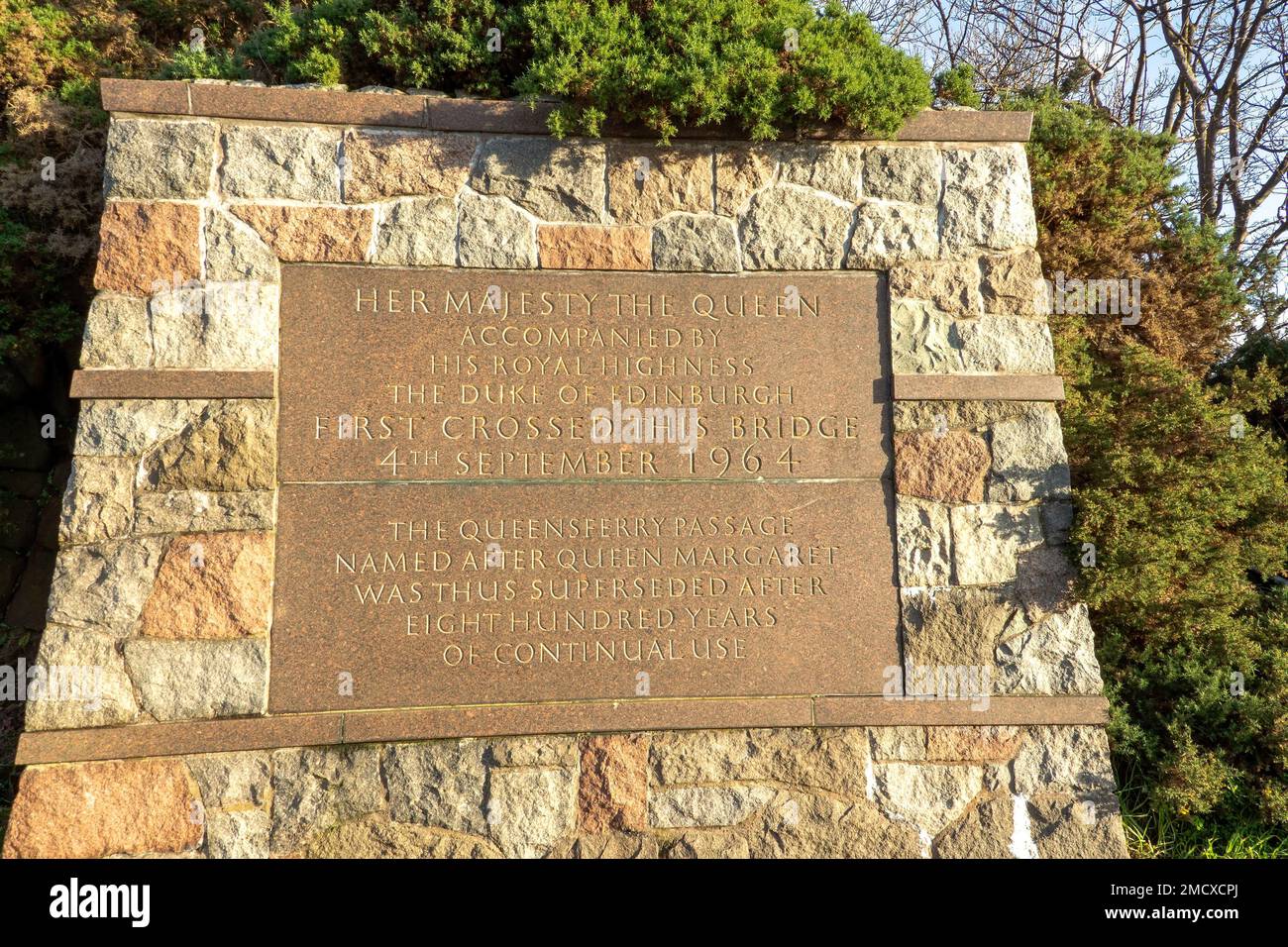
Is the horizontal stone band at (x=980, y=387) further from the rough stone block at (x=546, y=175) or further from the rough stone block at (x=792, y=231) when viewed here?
the rough stone block at (x=546, y=175)

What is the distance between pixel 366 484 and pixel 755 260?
6.33 ft

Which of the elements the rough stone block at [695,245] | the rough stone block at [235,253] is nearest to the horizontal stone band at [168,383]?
the rough stone block at [235,253]

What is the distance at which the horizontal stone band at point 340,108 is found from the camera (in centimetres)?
310

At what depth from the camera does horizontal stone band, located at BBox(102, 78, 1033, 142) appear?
10.2ft

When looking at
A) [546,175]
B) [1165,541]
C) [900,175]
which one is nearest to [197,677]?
[546,175]

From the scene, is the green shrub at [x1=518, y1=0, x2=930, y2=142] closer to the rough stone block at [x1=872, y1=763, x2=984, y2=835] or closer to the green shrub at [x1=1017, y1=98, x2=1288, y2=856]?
the green shrub at [x1=1017, y1=98, x2=1288, y2=856]

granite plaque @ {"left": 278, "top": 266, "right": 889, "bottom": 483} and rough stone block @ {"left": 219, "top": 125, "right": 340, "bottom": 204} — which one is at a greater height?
rough stone block @ {"left": 219, "top": 125, "right": 340, "bottom": 204}

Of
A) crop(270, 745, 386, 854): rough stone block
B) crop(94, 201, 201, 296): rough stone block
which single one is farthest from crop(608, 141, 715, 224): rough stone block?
crop(270, 745, 386, 854): rough stone block

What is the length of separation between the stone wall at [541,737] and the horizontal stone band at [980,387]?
0.05 meters

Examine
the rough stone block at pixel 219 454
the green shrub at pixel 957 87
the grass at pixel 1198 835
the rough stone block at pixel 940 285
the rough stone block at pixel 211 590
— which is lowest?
the grass at pixel 1198 835

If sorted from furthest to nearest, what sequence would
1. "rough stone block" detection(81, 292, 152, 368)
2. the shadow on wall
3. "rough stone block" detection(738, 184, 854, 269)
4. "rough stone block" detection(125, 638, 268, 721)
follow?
1. the shadow on wall
2. "rough stone block" detection(738, 184, 854, 269)
3. "rough stone block" detection(81, 292, 152, 368)
4. "rough stone block" detection(125, 638, 268, 721)

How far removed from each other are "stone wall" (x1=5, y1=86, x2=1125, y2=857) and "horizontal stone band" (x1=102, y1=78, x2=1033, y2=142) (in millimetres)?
48

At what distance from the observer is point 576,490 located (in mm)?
3160

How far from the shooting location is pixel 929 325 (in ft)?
11.0
